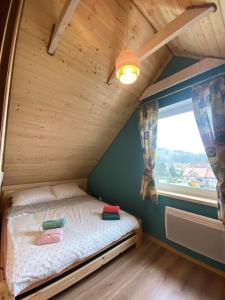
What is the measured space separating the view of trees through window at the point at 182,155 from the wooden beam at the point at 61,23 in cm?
179

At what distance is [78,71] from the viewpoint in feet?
6.31

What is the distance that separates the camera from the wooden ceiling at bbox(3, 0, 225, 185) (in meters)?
1.52

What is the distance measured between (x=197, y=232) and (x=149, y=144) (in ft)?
4.18

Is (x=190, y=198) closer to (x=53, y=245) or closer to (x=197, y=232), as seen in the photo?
(x=197, y=232)

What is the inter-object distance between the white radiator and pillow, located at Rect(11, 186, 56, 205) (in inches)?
80.5

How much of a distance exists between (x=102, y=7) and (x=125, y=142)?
1.95 meters

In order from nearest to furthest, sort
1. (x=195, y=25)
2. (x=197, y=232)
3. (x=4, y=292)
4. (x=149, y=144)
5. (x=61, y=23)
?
(x=4, y=292), (x=61, y=23), (x=195, y=25), (x=197, y=232), (x=149, y=144)

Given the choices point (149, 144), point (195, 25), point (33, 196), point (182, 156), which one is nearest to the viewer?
point (195, 25)

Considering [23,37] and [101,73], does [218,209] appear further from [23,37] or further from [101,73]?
[23,37]

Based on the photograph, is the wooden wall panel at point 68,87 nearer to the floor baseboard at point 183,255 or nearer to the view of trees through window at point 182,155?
the view of trees through window at point 182,155

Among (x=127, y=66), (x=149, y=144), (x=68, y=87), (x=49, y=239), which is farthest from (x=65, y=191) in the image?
(x=127, y=66)

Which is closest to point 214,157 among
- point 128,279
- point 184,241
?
point 184,241

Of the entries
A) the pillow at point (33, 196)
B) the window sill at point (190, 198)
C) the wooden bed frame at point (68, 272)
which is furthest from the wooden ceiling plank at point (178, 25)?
the pillow at point (33, 196)

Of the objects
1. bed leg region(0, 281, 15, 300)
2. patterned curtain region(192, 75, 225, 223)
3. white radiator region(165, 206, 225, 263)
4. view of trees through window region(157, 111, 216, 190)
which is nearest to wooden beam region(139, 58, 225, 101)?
patterned curtain region(192, 75, 225, 223)
